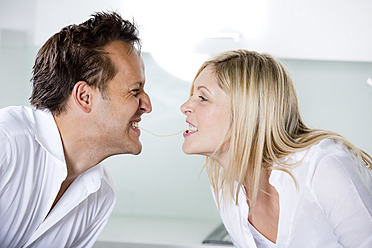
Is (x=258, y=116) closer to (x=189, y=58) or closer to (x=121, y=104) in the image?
→ (x=121, y=104)

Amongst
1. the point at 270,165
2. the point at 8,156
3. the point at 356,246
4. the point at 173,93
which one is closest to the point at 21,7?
the point at 173,93

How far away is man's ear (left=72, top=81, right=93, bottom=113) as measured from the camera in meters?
1.60

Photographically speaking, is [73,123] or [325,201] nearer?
[325,201]

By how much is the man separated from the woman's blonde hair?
330mm

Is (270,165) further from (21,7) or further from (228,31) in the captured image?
(21,7)

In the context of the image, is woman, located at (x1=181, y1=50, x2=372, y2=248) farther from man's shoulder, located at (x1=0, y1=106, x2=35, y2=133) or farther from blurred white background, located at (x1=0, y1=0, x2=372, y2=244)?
blurred white background, located at (x1=0, y1=0, x2=372, y2=244)

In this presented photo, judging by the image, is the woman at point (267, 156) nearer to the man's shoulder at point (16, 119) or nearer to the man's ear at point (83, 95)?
the man's ear at point (83, 95)

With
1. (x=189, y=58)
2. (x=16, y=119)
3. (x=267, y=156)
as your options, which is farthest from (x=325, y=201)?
(x=189, y=58)

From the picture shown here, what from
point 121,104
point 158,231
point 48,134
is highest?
point 121,104

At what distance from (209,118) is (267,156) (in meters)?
0.21

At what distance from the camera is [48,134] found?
5.08 ft

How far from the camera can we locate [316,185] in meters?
1.34

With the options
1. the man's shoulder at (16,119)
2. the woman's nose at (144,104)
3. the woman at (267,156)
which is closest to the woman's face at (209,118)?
the woman at (267,156)

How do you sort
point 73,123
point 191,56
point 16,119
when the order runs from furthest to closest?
point 191,56 → point 73,123 → point 16,119
